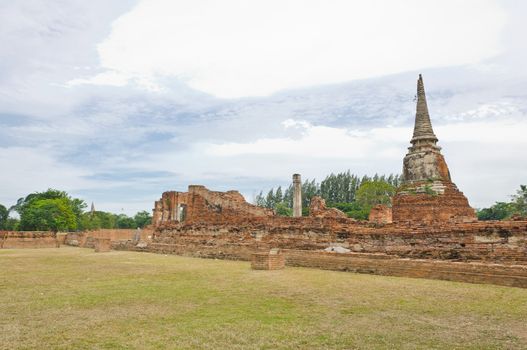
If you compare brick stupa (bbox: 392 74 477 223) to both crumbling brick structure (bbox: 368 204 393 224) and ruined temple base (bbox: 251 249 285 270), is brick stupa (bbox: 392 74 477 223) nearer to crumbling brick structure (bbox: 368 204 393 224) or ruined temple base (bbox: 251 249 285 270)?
crumbling brick structure (bbox: 368 204 393 224)

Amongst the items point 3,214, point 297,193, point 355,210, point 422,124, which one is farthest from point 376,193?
point 3,214

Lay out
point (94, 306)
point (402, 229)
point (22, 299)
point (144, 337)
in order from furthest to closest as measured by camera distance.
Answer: point (402, 229)
point (22, 299)
point (94, 306)
point (144, 337)

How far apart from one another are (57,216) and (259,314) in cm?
4212

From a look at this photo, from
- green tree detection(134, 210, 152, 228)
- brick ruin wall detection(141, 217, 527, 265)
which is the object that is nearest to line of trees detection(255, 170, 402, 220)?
green tree detection(134, 210, 152, 228)

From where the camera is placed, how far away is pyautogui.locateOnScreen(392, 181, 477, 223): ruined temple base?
19.3 meters

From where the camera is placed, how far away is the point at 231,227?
17969mm

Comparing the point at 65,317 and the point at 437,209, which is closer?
the point at 65,317

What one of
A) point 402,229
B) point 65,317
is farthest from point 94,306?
point 402,229

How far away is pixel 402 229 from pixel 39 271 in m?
10.1

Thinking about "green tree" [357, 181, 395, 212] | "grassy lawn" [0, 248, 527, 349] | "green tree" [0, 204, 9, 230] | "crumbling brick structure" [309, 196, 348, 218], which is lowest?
"grassy lawn" [0, 248, 527, 349]

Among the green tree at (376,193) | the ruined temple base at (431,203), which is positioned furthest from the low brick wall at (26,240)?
the green tree at (376,193)

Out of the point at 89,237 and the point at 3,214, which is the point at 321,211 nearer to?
the point at 89,237

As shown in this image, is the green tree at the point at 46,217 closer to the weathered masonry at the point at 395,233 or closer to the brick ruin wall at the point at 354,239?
the weathered masonry at the point at 395,233

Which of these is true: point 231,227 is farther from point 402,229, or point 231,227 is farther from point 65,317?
point 65,317
